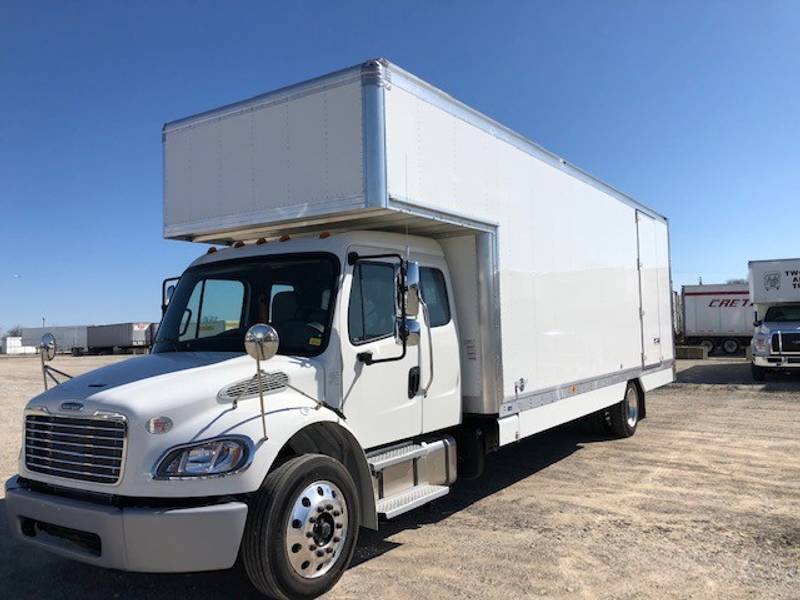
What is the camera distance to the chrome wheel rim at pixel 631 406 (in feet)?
32.2

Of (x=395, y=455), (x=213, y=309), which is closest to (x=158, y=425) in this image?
(x=213, y=309)

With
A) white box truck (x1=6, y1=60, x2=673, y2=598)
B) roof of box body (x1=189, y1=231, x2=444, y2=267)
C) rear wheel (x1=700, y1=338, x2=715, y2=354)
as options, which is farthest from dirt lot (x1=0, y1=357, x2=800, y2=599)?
rear wheel (x1=700, y1=338, x2=715, y2=354)

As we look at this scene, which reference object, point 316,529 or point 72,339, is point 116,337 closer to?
point 72,339

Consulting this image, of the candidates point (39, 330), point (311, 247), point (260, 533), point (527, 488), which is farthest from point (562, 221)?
point (39, 330)

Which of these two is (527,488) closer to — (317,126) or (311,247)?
(311,247)

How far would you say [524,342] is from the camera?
664cm

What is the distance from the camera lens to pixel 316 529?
4.22 meters

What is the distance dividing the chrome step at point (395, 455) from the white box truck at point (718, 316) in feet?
99.9

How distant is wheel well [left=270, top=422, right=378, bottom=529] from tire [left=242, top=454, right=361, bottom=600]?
0.23 m

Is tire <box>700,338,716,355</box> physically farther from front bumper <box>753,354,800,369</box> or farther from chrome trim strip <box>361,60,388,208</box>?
chrome trim strip <box>361,60,388,208</box>

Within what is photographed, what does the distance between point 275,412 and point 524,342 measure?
3.19 m

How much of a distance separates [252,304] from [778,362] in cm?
1704

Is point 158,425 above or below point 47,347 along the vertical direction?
below

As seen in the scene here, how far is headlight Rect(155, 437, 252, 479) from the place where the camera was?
3793 millimetres
